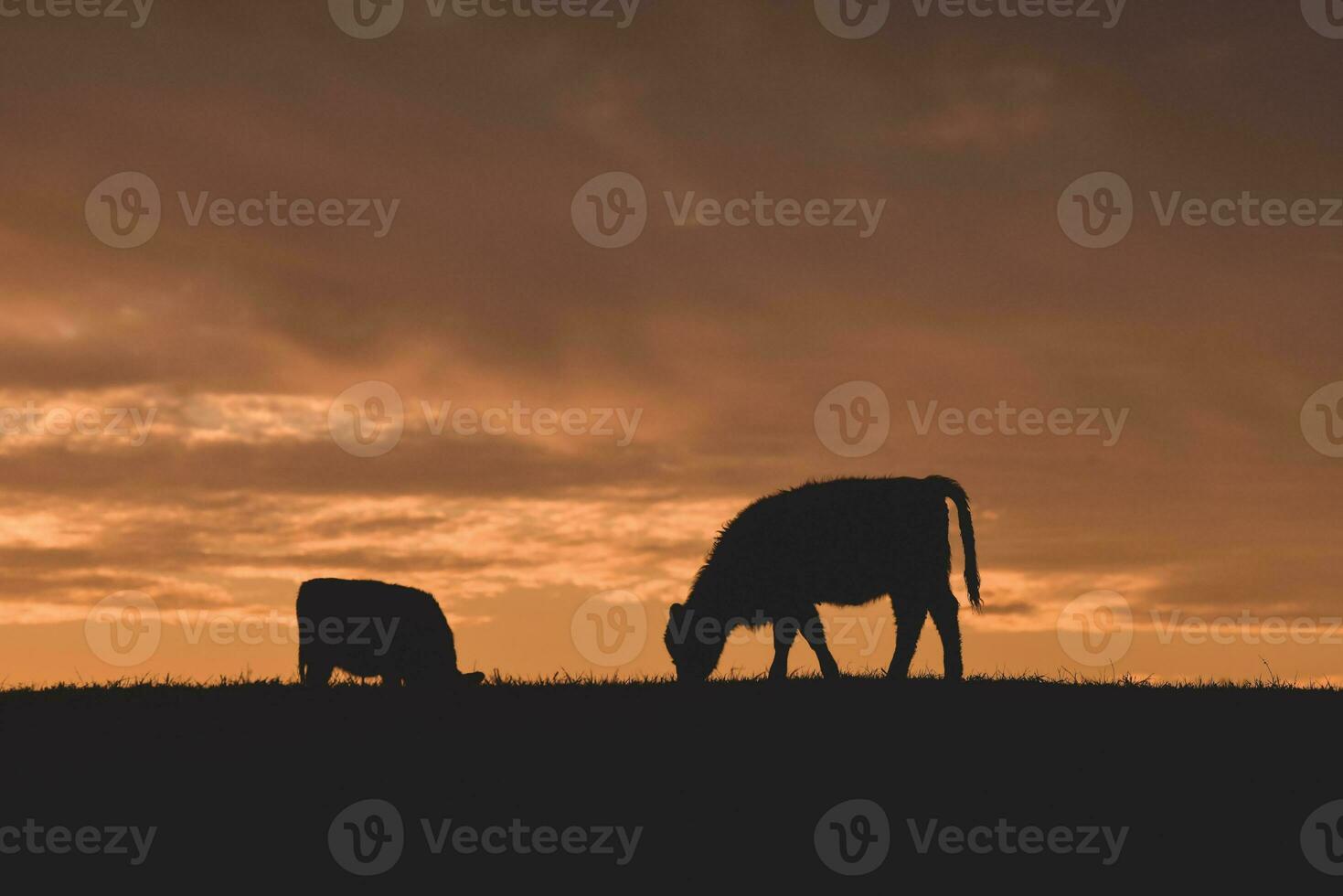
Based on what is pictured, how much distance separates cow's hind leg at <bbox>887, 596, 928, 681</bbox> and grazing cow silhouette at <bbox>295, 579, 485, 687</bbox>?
27.6 ft

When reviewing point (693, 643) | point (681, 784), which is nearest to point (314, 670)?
point (693, 643)

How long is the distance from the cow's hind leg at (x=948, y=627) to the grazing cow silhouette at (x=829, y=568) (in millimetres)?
14

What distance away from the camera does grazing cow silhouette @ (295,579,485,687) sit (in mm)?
24562

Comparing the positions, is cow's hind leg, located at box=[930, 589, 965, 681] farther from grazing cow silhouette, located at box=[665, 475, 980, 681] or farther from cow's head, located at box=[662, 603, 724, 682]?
cow's head, located at box=[662, 603, 724, 682]

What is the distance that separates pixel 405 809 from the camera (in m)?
12.2

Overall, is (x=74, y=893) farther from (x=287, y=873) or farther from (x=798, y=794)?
(x=798, y=794)

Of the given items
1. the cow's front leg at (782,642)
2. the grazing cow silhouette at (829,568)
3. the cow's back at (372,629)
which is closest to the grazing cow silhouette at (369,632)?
the cow's back at (372,629)

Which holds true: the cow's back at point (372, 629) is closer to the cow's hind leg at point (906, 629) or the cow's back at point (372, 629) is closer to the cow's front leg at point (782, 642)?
the cow's front leg at point (782, 642)

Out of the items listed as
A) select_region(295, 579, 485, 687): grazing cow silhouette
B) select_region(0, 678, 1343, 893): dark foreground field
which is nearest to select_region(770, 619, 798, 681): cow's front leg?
select_region(0, 678, 1343, 893): dark foreground field

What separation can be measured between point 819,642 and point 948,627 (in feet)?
6.43

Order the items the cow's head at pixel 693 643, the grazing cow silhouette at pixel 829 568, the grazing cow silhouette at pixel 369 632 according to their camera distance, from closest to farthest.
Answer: the grazing cow silhouette at pixel 829 568, the cow's head at pixel 693 643, the grazing cow silhouette at pixel 369 632

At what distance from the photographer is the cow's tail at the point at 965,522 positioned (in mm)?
21172

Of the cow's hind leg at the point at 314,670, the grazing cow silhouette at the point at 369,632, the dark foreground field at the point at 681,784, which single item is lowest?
the dark foreground field at the point at 681,784

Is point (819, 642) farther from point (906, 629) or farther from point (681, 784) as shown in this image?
point (681, 784)
